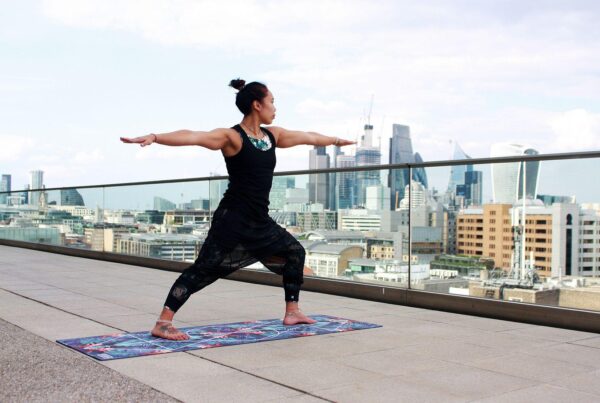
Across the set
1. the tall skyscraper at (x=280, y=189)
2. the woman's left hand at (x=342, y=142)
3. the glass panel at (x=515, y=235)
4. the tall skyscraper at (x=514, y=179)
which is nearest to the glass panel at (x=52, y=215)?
the tall skyscraper at (x=280, y=189)

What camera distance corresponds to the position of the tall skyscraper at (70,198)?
12.7 m

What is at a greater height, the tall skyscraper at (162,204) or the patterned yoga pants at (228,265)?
the tall skyscraper at (162,204)

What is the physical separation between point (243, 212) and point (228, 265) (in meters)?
0.35

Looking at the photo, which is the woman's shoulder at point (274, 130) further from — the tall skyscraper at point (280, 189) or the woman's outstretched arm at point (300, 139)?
the tall skyscraper at point (280, 189)

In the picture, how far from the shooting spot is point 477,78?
12306cm

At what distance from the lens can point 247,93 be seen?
482 centimetres

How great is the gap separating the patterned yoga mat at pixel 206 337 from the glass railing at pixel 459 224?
3.87 feet

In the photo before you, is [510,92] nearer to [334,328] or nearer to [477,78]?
[477,78]

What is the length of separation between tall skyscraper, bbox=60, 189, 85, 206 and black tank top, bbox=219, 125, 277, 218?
852 cm

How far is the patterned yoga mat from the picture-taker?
4035 millimetres

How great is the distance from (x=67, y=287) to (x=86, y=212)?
520cm

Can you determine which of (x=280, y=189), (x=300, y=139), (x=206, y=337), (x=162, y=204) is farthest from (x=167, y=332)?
(x=162, y=204)

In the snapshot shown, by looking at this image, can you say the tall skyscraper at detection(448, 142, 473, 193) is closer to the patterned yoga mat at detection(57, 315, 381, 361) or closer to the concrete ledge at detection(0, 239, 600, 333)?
the concrete ledge at detection(0, 239, 600, 333)

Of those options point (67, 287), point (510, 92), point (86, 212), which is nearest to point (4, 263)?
point (86, 212)
